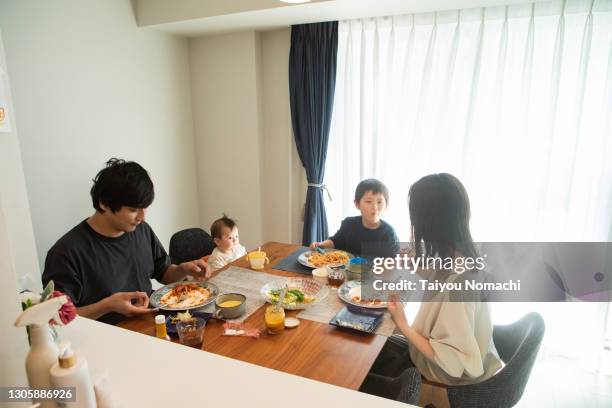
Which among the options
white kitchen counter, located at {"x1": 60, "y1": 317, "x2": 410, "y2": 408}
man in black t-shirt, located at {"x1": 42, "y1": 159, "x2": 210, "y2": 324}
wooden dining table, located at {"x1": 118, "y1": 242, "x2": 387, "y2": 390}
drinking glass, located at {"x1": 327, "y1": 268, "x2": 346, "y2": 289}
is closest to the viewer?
white kitchen counter, located at {"x1": 60, "y1": 317, "x2": 410, "y2": 408}

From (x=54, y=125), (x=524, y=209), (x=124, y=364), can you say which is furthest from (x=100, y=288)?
(x=524, y=209)

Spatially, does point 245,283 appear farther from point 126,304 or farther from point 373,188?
point 373,188

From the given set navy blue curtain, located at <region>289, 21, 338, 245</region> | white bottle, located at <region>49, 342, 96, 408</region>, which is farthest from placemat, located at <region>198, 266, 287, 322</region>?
navy blue curtain, located at <region>289, 21, 338, 245</region>

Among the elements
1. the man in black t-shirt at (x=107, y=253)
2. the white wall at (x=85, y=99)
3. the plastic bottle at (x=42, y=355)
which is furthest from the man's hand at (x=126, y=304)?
the white wall at (x=85, y=99)

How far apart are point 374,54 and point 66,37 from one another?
2159 millimetres

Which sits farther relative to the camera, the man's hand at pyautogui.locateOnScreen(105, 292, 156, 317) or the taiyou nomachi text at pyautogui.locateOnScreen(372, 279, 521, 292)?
the man's hand at pyautogui.locateOnScreen(105, 292, 156, 317)

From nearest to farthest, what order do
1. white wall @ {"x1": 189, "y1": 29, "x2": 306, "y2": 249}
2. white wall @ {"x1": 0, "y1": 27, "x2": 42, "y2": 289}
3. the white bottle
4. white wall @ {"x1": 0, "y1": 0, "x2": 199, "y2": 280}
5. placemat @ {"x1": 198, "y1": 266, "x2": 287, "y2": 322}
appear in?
the white bottle
placemat @ {"x1": 198, "y1": 266, "x2": 287, "y2": 322}
white wall @ {"x1": 0, "y1": 27, "x2": 42, "y2": 289}
white wall @ {"x1": 0, "y1": 0, "x2": 199, "y2": 280}
white wall @ {"x1": 189, "y1": 29, "x2": 306, "y2": 249}

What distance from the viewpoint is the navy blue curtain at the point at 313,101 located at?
2.94 m

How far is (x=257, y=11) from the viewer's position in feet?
8.27

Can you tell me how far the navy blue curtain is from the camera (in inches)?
116

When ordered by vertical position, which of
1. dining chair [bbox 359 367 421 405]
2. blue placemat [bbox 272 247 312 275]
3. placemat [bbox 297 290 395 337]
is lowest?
dining chair [bbox 359 367 421 405]

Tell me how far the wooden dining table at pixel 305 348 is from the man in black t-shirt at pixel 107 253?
0.12 metres

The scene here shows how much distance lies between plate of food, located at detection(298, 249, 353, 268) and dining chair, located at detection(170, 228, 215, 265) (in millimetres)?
741

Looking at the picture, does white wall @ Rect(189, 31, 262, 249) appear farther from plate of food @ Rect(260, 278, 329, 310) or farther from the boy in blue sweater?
plate of food @ Rect(260, 278, 329, 310)
